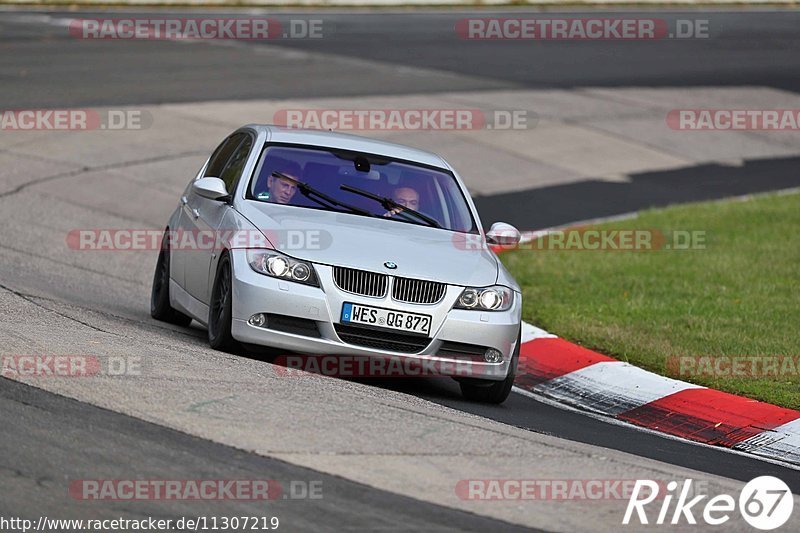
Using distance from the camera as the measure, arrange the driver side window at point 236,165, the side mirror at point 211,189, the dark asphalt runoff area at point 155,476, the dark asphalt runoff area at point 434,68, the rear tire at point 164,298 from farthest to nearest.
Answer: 1. the dark asphalt runoff area at point 434,68
2. the rear tire at point 164,298
3. the driver side window at point 236,165
4. the side mirror at point 211,189
5. the dark asphalt runoff area at point 155,476

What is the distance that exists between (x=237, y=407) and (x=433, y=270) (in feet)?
6.83

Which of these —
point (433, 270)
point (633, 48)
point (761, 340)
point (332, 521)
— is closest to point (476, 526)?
point (332, 521)

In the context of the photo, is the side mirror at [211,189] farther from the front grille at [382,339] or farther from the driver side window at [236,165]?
the front grille at [382,339]

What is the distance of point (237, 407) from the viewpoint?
23.9 ft

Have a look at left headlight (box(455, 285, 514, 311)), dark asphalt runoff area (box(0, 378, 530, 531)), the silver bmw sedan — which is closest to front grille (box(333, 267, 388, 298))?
the silver bmw sedan

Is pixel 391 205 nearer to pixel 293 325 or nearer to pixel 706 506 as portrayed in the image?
pixel 293 325

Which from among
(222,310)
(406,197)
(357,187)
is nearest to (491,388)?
(406,197)

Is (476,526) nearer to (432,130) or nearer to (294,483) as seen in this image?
(294,483)

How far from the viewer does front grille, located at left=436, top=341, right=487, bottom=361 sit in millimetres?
8977

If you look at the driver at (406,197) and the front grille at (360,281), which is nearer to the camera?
the front grille at (360,281)

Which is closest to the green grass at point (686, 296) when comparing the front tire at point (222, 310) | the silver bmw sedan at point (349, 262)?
the silver bmw sedan at point (349, 262)

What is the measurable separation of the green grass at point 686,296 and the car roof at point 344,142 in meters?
2.14

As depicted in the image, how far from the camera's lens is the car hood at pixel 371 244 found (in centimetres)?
888

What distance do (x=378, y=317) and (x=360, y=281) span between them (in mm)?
251
